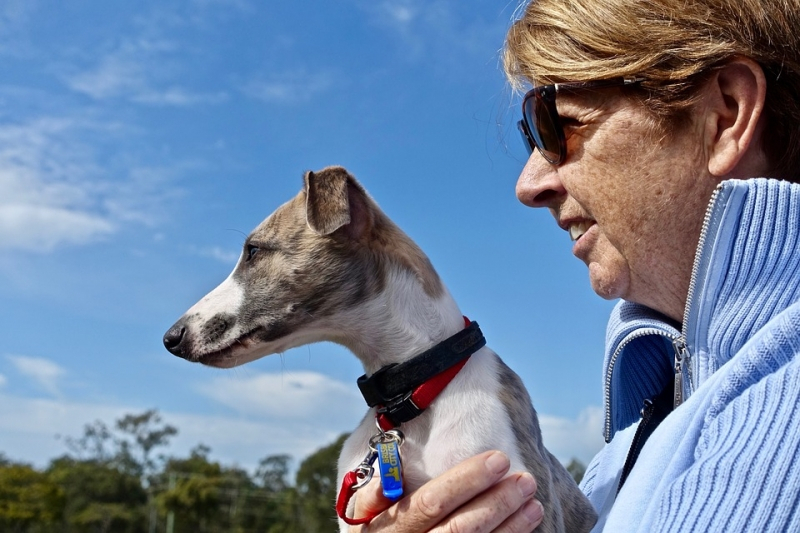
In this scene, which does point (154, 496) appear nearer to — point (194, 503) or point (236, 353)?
point (194, 503)

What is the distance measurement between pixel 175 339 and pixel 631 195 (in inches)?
94.5

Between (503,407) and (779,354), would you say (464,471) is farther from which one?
(779,354)

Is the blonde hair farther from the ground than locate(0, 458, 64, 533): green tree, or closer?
closer

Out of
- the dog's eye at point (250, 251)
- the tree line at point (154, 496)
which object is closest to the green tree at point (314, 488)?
the tree line at point (154, 496)

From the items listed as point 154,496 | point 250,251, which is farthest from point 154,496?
point 250,251

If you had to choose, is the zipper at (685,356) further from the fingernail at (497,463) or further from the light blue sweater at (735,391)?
the fingernail at (497,463)

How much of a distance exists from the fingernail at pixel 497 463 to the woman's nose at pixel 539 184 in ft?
3.13

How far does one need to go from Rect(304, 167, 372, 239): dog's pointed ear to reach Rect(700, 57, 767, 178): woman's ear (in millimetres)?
1775

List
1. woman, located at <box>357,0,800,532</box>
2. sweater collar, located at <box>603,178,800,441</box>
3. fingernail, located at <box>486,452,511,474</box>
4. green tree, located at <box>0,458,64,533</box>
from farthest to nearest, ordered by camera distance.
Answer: green tree, located at <box>0,458,64,533</box>, fingernail, located at <box>486,452,511,474</box>, sweater collar, located at <box>603,178,800,441</box>, woman, located at <box>357,0,800,532</box>

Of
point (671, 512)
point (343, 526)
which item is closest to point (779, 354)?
point (671, 512)

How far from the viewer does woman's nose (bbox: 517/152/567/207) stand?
288cm

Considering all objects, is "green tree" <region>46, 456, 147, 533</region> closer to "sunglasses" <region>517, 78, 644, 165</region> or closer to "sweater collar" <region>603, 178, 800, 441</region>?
"sunglasses" <region>517, 78, 644, 165</region>

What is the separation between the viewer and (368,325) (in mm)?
3541

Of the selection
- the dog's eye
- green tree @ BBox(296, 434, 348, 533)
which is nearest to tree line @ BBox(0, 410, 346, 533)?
green tree @ BBox(296, 434, 348, 533)
